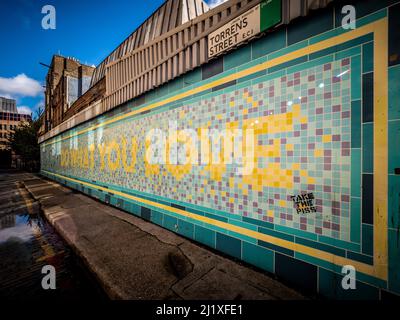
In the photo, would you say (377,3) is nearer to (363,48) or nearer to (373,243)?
(363,48)

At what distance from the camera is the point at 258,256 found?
242cm

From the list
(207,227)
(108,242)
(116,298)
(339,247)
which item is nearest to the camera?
(339,247)

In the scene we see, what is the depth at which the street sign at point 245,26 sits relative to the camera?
220 centimetres

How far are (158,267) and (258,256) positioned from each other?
1.44 metres

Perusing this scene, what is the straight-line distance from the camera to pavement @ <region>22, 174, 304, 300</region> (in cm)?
197

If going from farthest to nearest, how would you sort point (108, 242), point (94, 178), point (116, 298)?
point (94, 178)
point (108, 242)
point (116, 298)

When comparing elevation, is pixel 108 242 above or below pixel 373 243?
below

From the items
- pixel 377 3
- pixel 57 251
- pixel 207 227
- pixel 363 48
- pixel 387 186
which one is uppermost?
pixel 377 3

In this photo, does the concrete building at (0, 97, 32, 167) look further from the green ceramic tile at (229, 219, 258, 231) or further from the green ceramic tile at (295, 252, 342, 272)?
the green ceramic tile at (295, 252, 342, 272)

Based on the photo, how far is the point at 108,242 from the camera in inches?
128
